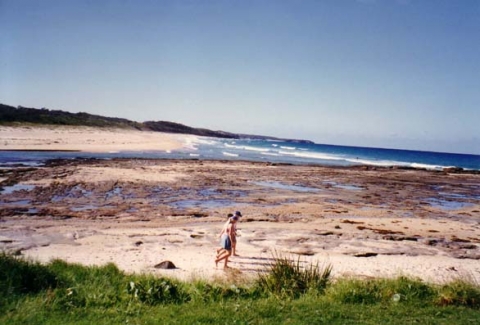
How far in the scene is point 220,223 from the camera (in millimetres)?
15828

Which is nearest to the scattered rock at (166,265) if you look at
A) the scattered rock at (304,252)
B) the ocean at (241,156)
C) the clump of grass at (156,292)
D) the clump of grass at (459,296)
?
the clump of grass at (156,292)

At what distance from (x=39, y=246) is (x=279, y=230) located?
855 cm

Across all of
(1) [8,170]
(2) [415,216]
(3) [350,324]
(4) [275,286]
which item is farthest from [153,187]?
(3) [350,324]

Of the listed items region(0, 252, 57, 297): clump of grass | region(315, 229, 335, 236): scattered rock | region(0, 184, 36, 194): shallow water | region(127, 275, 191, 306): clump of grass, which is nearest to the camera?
region(0, 252, 57, 297): clump of grass

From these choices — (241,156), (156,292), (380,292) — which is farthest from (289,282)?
(241,156)

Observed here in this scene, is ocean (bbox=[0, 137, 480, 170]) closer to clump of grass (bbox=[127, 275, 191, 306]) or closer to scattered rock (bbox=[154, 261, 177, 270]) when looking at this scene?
scattered rock (bbox=[154, 261, 177, 270])

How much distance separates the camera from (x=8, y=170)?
24953 mm

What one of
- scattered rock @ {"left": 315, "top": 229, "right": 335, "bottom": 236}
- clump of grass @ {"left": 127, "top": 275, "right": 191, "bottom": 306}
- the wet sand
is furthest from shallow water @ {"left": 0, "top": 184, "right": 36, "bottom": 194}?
Result: scattered rock @ {"left": 315, "top": 229, "right": 335, "bottom": 236}

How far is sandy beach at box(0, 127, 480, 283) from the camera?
36.2 feet

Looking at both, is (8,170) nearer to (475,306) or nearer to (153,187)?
(153,187)

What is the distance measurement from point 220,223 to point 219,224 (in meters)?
0.18

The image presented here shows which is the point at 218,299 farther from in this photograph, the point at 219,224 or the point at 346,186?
the point at 346,186

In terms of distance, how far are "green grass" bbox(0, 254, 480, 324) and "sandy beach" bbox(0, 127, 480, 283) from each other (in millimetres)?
1981

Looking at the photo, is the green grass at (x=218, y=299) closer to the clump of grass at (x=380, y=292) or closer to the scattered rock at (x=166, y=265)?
the clump of grass at (x=380, y=292)
